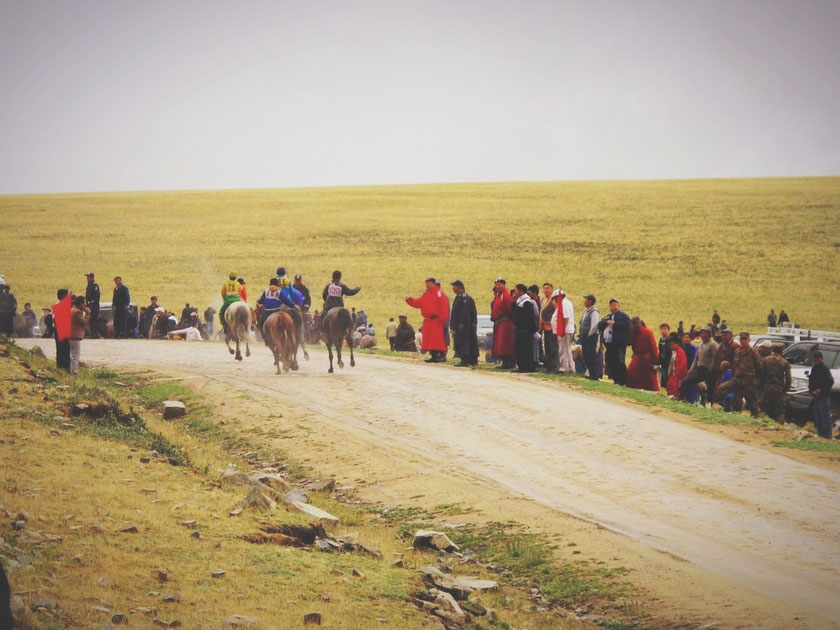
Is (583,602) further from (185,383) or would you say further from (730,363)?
(185,383)

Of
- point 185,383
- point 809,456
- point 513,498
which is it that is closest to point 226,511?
point 513,498

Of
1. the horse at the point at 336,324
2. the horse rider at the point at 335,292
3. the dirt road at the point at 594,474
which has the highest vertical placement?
the horse rider at the point at 335,292

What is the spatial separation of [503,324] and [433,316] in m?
1.76

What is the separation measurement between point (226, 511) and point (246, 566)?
A: 1922mm

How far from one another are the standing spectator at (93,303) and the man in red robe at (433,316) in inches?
425

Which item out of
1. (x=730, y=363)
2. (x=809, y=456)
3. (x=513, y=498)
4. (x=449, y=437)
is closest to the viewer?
(x=513, y=498)

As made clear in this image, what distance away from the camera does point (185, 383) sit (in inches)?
892

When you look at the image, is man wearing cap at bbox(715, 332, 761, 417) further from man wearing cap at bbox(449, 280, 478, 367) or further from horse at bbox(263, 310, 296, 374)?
horse at bbox(263, 310, 296, 374)

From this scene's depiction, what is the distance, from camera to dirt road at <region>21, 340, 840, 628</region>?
34.1 feet

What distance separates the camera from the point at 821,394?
1972cm

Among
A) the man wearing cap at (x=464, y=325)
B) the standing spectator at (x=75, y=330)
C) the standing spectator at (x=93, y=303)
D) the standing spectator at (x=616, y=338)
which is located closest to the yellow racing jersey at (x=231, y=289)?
the standing spectator at (x=75, y=330)

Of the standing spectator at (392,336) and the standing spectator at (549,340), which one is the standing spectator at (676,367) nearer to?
the standing spectator at (549,340)

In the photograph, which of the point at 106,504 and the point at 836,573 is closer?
the point at 836,573

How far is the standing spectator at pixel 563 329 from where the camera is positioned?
23178 mm
